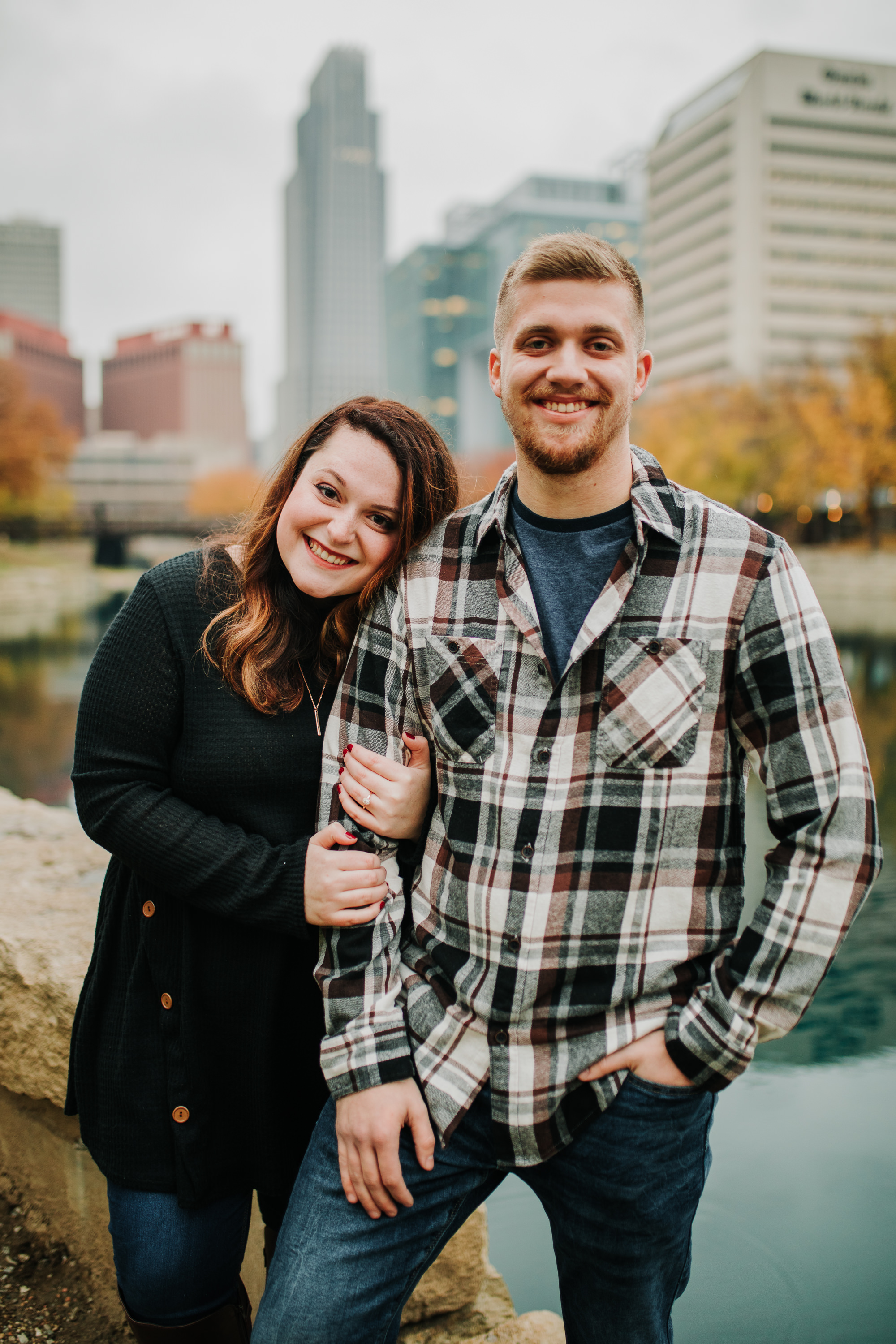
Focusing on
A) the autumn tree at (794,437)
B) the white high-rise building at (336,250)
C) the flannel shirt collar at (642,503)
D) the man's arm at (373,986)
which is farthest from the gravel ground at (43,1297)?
the white high-rise building at (336,250)

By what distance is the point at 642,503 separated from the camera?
55.9 inches

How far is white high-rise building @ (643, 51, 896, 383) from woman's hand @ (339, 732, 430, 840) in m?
79.7

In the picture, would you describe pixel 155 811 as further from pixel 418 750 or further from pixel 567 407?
pixel 567 407

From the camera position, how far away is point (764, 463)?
2941cm

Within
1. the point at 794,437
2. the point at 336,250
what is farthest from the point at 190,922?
the point at 336,250

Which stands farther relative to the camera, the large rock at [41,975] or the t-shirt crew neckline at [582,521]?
the large rock at [41,975]

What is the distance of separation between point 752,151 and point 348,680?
92.0 meters

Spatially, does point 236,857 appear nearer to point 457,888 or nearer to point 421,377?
point 457,888

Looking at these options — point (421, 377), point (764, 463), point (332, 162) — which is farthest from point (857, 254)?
point (332, 162)

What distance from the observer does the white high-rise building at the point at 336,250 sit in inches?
5463

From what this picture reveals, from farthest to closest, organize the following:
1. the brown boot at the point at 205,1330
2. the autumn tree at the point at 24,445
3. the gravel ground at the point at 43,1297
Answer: the autumn tree at the point at 24,445
the gravel ground at the point at 43,1297
the brown boot at the point at 205,1330

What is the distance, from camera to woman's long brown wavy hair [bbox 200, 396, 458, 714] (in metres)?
1.53

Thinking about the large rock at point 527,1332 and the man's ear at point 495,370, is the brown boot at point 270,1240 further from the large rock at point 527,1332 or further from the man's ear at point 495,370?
the man's ear at point 495,370

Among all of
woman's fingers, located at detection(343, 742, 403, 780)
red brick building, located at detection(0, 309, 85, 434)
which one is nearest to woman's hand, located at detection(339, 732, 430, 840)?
woman's fingers, located at detection(343, 742, 403, 780)
